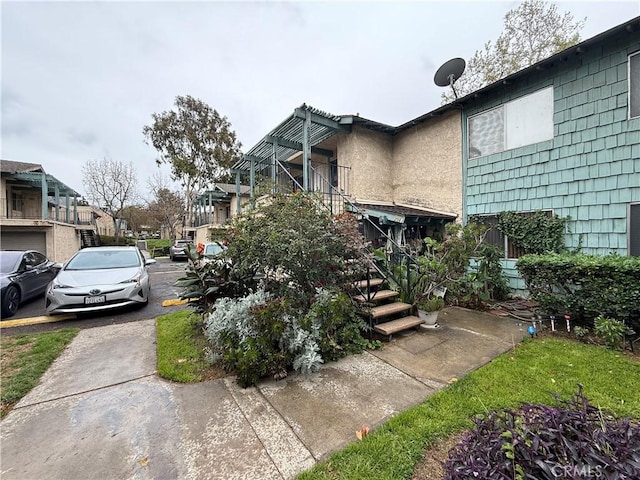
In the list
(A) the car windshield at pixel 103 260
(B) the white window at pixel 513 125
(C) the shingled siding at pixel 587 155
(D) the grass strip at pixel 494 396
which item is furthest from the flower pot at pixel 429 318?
(A) the car windshield at pixel 103 260

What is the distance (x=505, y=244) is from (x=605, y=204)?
199 centimetres

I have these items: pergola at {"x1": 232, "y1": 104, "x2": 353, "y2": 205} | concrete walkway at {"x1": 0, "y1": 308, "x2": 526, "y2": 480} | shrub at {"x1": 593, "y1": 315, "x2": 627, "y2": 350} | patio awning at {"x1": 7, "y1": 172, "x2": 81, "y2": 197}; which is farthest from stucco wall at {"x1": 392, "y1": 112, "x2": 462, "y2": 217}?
patio awning at {"x1": 7, "y1": 172, "x2": 81, "y2": 197}

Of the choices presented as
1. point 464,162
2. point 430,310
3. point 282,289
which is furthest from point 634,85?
point 282,289

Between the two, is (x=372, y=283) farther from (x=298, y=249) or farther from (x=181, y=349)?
(x=181, y=349)

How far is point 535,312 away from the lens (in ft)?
16.8

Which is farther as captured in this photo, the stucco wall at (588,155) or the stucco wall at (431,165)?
the stucco wall at (431,165)

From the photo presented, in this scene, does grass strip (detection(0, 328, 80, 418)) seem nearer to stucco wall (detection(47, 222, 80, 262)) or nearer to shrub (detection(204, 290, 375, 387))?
shrub (detection(204, 290, 375, 387))

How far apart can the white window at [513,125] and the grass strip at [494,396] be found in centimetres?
497

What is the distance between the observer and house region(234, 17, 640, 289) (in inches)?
199

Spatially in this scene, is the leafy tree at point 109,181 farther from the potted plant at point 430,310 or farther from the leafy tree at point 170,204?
the potted plant at point 430,310

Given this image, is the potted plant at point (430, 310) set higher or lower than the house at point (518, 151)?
lower

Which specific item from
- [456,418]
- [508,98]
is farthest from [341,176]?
[456,418]

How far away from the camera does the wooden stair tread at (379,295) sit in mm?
4445

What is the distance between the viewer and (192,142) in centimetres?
2486
